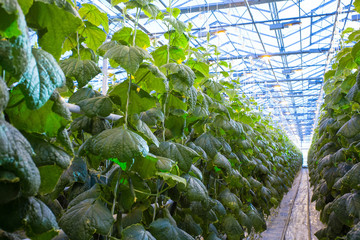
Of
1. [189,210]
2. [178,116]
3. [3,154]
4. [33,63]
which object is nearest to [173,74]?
[178,116]

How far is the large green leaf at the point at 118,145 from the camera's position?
1177mm

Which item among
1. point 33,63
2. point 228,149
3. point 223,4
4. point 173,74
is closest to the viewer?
point 33,63

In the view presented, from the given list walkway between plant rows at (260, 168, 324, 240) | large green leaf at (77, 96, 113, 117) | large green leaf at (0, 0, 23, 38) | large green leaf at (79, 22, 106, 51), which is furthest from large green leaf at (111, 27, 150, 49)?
walkway between plant rows at (260, 168, 324, 240)

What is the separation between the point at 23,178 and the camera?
2.08 ft

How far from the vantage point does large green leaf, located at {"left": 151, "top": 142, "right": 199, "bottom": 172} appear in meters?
1.74

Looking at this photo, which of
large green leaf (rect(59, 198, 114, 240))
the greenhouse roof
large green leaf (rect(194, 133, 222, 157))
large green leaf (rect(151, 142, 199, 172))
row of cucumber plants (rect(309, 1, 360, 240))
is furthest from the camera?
the greenhouse roof

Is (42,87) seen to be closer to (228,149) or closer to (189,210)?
(189,210)

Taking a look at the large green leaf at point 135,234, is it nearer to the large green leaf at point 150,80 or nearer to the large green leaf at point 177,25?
the large green leaf at point 150,80

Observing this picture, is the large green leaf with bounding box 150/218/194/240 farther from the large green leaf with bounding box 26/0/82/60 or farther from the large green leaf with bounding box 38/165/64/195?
the large green leaf with bounding box 26/0/82/60

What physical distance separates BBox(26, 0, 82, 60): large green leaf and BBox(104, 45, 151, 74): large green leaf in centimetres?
44

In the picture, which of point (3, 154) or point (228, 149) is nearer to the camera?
point (3, 154)

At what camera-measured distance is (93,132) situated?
1491mm

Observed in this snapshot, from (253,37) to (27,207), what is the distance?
12463mm

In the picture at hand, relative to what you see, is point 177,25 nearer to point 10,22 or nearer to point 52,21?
point 52,21
